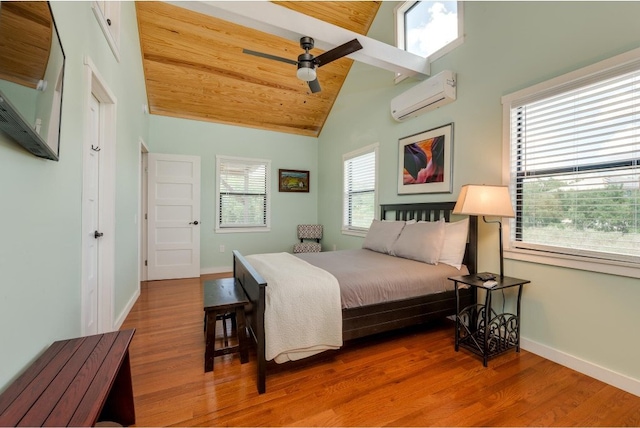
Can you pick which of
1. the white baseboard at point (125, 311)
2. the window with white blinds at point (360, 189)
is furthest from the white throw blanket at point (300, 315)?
the window with white blinds at point (360, 189)

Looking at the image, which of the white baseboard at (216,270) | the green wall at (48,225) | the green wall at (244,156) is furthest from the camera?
the white baseboard at (216,270)

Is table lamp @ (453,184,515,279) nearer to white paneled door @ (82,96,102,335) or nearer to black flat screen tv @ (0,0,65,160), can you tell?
black flat screen tv @ (0,0,65,160)

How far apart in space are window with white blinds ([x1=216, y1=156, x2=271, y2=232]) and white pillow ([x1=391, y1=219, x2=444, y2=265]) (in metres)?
3.22

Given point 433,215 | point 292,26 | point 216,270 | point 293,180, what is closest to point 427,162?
point 433,215

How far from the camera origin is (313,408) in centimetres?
162

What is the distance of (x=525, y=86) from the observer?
7.59ft

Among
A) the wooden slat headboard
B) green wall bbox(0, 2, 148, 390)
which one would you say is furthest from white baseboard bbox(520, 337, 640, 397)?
green wall bbox(0, 2, 148, 390)

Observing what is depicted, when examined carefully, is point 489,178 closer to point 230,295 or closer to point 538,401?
point 538,401

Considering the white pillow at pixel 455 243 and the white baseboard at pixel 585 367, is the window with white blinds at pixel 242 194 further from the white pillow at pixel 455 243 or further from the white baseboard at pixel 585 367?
the white baseboard at pixel 585 367

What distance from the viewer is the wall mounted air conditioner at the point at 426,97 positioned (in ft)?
9.48

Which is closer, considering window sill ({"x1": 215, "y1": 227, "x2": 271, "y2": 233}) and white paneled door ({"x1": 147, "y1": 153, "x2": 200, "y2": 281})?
white paneled door ({"x1": 147, "y1": 153, "x2": 200, "y2": 281})

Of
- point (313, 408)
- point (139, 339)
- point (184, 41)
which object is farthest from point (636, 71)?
point (184, 41)

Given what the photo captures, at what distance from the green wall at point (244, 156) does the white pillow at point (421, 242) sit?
3.07 m

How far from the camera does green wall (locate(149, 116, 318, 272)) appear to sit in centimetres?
485
